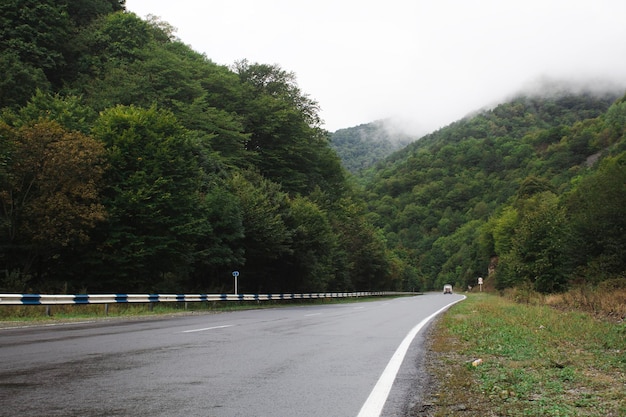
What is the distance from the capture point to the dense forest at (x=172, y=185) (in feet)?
81.7

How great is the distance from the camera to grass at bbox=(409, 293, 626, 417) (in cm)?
503

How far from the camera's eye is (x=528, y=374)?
267 inches

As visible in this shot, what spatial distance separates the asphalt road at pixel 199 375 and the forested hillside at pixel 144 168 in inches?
615

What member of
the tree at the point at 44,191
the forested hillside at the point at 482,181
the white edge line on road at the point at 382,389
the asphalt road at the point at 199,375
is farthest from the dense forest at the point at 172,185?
the forested hillside at the point at 482,181

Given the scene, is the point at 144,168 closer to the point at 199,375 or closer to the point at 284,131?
the point at 199,375

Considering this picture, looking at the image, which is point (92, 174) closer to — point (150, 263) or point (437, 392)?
point (150, 263)

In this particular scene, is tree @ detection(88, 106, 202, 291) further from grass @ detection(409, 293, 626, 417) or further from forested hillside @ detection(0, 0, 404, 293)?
grass @ detection(409, 293, 626, 417)

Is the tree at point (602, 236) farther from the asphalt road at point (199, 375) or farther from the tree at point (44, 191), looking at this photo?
the asphalt road at point (199, 375)

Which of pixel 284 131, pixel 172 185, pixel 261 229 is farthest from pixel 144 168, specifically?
pixel 284 131

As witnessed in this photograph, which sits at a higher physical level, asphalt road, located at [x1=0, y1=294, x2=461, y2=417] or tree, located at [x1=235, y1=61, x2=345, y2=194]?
tree, located at [x1=235, y1=61, x2=345, y2=194]

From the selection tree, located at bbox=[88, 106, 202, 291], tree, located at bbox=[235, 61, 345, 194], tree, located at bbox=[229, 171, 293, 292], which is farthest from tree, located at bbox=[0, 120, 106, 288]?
tree, located at bbox=[235, 61, 345, 194]

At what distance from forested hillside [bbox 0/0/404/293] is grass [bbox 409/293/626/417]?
1935 centimetres

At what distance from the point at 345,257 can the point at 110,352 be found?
179 ft

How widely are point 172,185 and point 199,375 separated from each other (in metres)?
24.2
